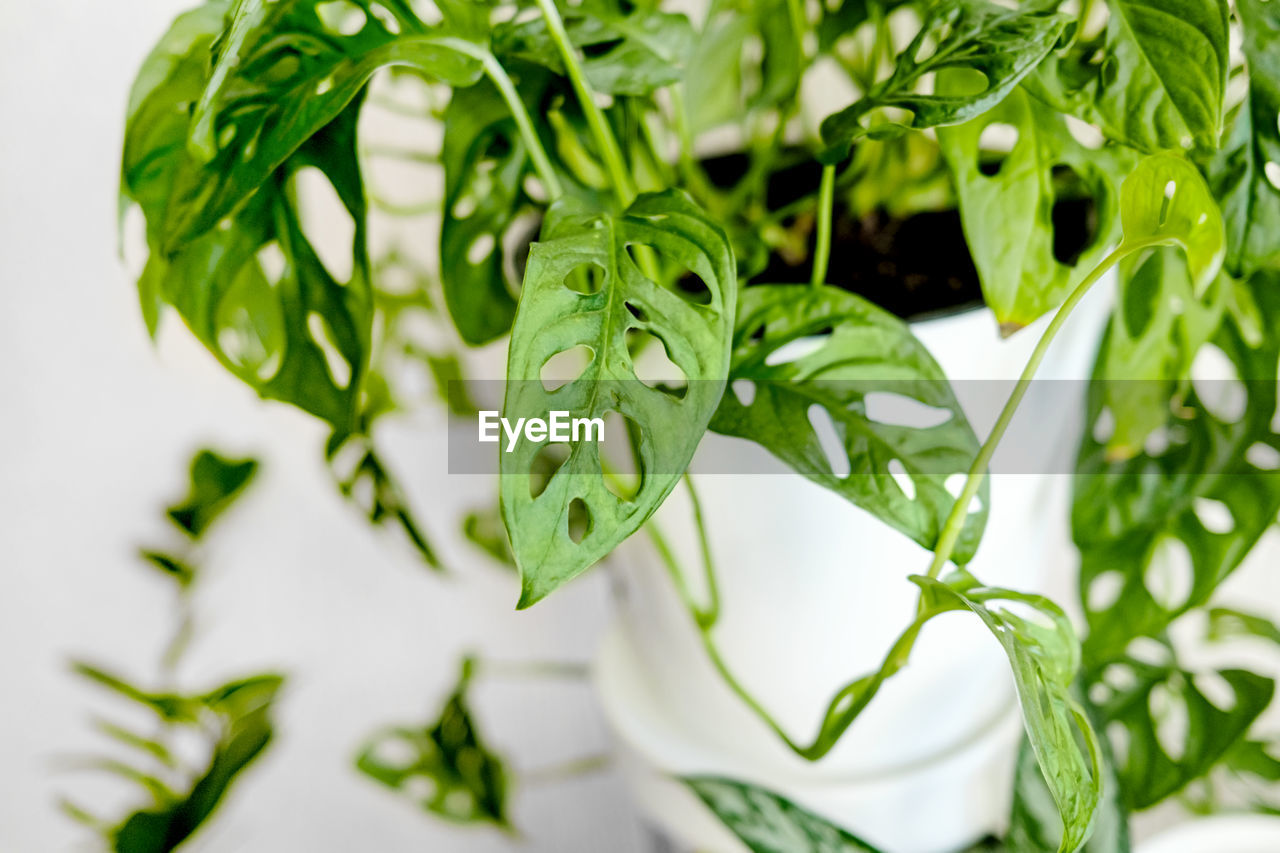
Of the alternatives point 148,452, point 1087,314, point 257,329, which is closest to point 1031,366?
point 1087,314

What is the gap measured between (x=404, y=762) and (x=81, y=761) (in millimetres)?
235

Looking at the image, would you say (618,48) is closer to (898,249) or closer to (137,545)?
(898,249)

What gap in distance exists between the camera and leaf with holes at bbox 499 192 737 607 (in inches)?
10.6

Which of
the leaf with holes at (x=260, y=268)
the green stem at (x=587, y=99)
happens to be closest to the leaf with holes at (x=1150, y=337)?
the green stem at (x=587, y=99)

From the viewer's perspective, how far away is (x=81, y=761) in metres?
0.72

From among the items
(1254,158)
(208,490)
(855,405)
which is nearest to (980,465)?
(855,405)

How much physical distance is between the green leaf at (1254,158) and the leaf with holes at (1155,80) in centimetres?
4

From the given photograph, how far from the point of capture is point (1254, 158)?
354 mm

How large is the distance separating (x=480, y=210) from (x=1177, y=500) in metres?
0.38

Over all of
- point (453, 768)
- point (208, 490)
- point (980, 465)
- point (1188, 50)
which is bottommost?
point (453, 768)

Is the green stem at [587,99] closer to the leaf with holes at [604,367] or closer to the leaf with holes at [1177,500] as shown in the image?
the leaf with holes at [604,367]

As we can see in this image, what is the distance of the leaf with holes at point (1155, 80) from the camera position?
12.2 inches

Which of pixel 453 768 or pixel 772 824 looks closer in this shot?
pixel 772 824

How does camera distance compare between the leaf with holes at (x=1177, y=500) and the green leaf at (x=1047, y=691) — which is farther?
the leaf with holes at (x=1177, y=500)
